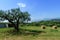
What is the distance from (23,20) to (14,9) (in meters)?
2.86

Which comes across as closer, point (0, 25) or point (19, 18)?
point (19, 18)

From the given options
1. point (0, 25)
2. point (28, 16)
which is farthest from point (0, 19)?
point (0, 25)

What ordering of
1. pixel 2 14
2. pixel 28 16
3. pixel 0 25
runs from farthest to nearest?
pixel 0 25, pixel 28 16, pixel 2 14

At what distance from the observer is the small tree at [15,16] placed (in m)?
29.7

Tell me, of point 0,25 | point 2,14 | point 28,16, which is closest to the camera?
point 2,14

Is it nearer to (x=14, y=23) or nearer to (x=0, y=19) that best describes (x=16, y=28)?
(x=14, y=23)

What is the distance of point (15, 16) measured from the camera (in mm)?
30141

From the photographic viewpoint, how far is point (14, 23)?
30.4m

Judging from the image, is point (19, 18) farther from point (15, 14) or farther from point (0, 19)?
point (0, 19)

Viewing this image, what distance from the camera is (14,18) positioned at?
30.3 metres

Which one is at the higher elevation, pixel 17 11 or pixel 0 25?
pixel 17 11

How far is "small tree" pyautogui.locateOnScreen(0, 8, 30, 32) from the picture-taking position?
29712 mm

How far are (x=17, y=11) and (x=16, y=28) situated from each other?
3328 mm

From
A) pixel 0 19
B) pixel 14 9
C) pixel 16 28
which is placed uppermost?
pixel 14 9
